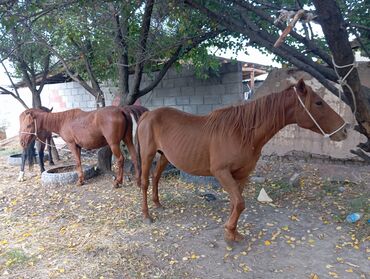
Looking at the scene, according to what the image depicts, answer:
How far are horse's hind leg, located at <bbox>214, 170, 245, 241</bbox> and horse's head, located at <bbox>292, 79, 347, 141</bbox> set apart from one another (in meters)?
0.90

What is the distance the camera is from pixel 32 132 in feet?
19.1

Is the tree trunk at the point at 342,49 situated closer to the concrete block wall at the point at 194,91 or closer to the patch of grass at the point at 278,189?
the patch of grass at the point at 278,189

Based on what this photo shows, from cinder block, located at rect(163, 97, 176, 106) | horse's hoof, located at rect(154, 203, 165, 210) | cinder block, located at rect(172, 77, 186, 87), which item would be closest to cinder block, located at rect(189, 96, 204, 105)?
cinder block, located at rect(172, 77, 186, 87)

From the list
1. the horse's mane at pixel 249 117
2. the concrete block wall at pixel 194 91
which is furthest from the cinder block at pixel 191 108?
the horse's mane at pixel 249 117

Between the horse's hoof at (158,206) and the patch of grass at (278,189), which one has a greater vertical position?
the patch of grass at (278,189)

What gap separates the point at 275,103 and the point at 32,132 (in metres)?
4.59

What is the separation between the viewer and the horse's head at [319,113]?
2771 mm

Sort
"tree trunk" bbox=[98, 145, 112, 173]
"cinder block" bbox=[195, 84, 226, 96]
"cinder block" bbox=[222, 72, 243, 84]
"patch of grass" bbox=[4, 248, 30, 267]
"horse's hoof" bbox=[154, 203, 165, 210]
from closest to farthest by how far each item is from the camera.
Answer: "patch of grass" bbox=[4, 248, 30, 267] < "horse's hoof" bbox=[154, 203, 165, 210] < "tree trunk" bbox=[98, 145, 112, 173] < "cinder block" bbox=[222, 72, 243, 84] < "cinder block" bbox=[195, 84, 226, 96]

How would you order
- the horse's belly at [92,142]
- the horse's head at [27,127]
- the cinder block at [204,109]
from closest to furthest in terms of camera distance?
1. the horse's belly at [92,142]
2. the horse's head at [27,127]
3. the cinder block at [204,109]

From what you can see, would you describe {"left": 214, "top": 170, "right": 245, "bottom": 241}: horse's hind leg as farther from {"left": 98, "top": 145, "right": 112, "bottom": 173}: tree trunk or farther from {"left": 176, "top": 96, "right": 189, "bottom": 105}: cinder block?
{"left": 176, "top": 96, "right": 189, "bottom": 105}: cinder block

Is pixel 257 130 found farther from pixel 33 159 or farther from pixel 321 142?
pixel 33 159

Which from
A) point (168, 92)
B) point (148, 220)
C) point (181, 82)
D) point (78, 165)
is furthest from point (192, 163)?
point (168, 92)

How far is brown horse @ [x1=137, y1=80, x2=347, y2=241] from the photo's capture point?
9.20ft

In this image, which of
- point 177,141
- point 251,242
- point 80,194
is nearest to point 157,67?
point 80,194
